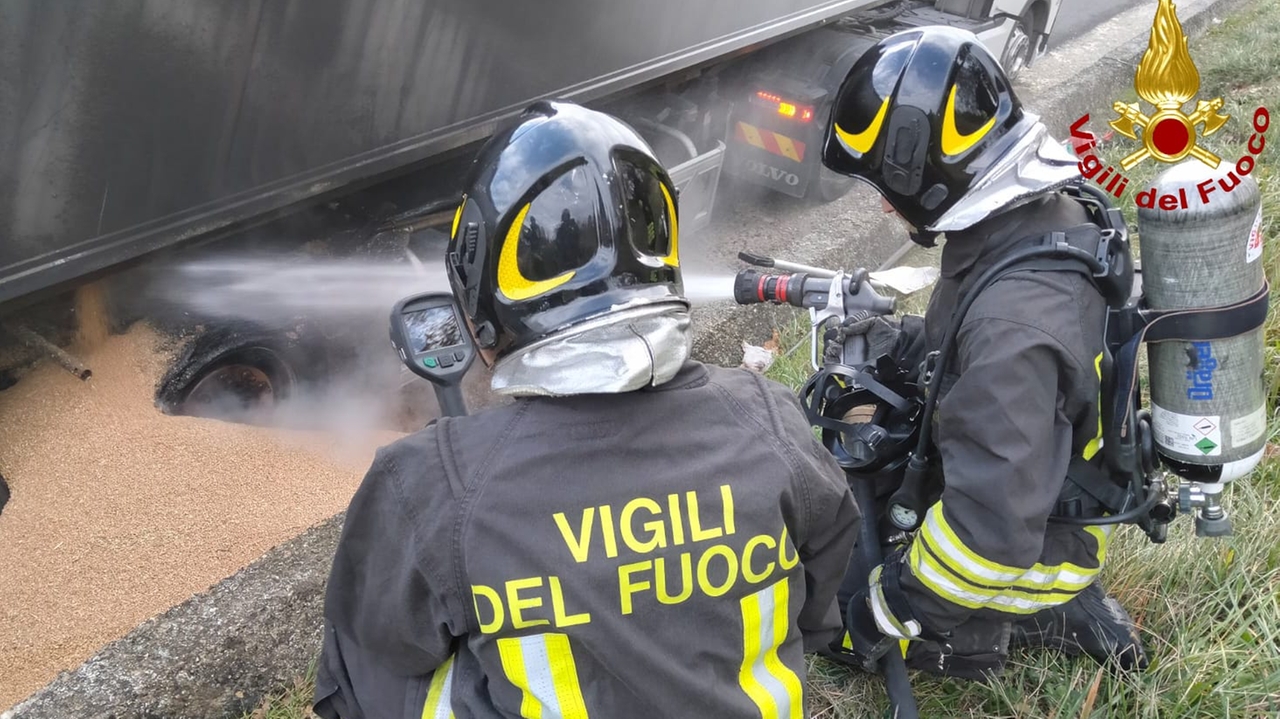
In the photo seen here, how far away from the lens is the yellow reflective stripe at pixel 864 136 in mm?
2301

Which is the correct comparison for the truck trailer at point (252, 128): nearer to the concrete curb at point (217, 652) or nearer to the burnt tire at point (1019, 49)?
the concrete curb at point (217, 652)

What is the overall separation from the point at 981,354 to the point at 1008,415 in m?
0.14

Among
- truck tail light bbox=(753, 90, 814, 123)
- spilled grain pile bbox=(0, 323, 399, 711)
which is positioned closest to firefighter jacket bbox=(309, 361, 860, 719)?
spilled grain pile bbox=(0, 323, 399, 711)

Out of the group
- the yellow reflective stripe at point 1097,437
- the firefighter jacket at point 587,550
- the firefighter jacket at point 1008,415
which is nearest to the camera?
the firefighter jacket at point 587,550

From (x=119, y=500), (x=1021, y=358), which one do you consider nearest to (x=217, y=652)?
(x=119, y=500)

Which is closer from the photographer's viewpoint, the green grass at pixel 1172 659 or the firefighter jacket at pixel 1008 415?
the firefighter jacket at pixel 1008 415

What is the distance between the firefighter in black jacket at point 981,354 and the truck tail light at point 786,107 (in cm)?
331

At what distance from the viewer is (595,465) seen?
144 cm

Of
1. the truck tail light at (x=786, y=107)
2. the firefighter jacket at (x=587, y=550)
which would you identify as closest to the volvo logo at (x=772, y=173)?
the truck tail light at (x=786, y=107)

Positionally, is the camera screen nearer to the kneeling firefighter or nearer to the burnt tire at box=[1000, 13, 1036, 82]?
the kneeling firefighter

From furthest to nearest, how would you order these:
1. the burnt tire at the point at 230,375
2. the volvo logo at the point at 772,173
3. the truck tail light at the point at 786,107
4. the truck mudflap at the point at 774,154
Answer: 1. the volvo logo at the point at 772,173
2. the truck mudflap at the point at 774,154
3. the truck tail light at the point at 786,107
4. the burnt tire at the point at 230,375

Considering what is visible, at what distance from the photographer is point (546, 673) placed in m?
1.46

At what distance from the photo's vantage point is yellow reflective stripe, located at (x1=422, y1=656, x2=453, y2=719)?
5.21ft

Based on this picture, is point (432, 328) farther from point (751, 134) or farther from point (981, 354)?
point (751, 134)
